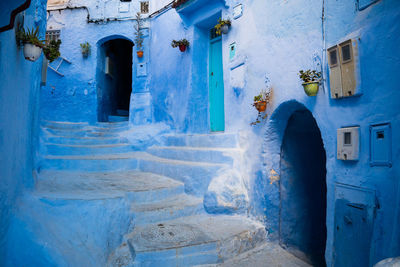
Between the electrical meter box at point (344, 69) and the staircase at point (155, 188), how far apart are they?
203 cm

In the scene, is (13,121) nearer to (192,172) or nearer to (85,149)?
(192,172)

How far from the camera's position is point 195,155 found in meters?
5.00

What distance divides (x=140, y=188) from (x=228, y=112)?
6.65ft

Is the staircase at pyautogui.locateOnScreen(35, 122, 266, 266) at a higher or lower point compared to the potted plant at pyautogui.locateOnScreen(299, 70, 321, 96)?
lower

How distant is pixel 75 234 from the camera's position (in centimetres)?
312

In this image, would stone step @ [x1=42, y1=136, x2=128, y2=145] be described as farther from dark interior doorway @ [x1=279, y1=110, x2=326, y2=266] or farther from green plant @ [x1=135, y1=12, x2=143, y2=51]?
dark interior doorway @ [x1=279, y1=110, x2=326, y2=266]

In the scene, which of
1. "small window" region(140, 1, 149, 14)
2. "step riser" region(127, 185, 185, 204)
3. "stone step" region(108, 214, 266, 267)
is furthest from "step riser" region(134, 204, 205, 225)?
"small window" region(140, 1, 149, 14)

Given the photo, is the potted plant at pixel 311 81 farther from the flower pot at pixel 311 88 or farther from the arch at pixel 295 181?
the arch at pixel 295 181

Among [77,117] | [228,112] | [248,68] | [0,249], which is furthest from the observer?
[77,117]

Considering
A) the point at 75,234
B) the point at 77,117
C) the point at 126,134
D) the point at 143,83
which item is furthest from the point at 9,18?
the point at 77,117

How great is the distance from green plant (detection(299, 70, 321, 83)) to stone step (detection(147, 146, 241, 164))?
1706 mm

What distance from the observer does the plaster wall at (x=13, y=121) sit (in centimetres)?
258

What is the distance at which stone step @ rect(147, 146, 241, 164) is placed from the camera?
440cm

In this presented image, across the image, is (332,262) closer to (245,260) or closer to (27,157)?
(245,260)
